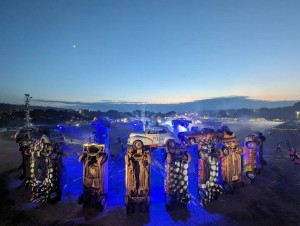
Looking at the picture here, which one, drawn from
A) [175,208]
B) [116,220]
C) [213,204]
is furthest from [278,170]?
[116,220]

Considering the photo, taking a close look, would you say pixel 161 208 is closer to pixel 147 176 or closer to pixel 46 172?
pixel 147 176

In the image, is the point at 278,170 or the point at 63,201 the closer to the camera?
the point at 63,201

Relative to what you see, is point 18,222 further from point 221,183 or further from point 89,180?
point 221,183

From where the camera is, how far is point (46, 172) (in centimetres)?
1091

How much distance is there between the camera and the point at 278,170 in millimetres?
16016

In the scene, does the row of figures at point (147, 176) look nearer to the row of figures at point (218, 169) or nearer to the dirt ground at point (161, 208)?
the row of figures at point (218, 169)

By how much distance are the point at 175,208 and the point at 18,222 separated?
21.1 feet

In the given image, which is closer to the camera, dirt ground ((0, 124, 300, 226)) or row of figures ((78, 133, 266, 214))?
dirt ground ((0, 124, 300, 226))

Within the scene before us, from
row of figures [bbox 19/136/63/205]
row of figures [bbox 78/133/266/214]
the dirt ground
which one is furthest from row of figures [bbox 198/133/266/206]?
row of figures [bbox 19/136/63/205]

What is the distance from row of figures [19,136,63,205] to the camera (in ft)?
34.5

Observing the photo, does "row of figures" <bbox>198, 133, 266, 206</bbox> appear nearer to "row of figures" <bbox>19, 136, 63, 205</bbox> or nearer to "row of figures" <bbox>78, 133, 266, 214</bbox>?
"row of figures" <bbox>78, 133, 266, 214</bbox>

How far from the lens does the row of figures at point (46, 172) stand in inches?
414

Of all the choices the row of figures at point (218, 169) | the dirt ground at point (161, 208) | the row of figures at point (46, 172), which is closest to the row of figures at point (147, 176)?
the row of figures at point (218, 169)

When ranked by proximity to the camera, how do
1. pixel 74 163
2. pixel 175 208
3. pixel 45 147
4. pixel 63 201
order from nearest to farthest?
pixel 175 208
pixel 63 201
pixel 45 147
pixel 74 163
